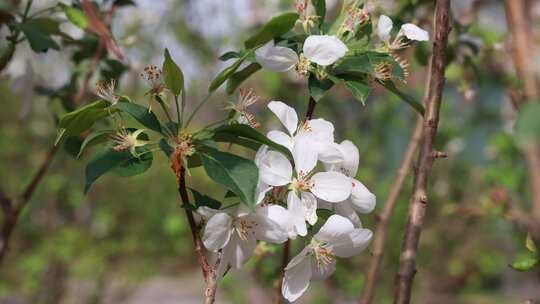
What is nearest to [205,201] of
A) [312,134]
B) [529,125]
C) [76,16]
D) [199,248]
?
[199,248]

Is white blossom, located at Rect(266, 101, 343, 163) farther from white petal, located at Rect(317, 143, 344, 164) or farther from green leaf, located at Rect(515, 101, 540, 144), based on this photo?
green leaf, located at Rect(515, 101, 540, 144)

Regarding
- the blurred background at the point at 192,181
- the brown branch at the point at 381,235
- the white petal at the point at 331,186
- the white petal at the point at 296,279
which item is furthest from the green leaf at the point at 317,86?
the blurred background at the point at 192,181

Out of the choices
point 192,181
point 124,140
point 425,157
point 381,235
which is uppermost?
point 124,140

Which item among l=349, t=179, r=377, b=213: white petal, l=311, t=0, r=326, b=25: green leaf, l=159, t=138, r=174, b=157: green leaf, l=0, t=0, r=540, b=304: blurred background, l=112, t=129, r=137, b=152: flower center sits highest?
l=311, t=0, r=326, b=25: green leaf

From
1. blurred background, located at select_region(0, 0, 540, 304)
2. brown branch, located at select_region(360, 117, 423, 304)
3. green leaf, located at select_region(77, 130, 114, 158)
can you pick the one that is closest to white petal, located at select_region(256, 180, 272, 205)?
green leaf, located at select_region(77, 130, 114, 158)

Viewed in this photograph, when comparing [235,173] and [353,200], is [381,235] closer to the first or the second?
[353,200]

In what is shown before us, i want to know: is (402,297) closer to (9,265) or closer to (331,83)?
(331,83)
